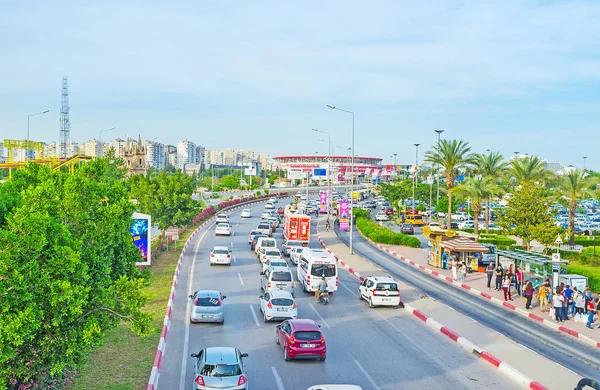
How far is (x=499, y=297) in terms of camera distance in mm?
33781

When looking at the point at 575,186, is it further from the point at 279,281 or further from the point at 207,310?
the point at 207,310

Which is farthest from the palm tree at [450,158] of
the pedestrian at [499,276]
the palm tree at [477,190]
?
the pedestrian at [499,276]

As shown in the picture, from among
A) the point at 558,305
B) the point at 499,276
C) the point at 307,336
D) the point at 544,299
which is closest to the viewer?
the point at 307,336

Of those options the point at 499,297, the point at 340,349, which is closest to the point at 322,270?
the point at 499,297

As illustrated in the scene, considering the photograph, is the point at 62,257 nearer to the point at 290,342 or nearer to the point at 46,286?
the point at 46,286

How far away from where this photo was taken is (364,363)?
20719 mm

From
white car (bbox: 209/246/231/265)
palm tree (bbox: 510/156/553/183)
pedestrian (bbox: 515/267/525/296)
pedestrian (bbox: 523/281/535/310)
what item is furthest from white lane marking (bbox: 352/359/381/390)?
palm tree (bbox: 510/156/553/183)

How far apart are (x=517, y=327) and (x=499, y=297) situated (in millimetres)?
6628

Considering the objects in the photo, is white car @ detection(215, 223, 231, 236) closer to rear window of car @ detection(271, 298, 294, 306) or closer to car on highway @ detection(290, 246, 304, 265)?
car on highway @ detection(290, 246, 304, 265)

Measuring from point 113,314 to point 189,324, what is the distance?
11311 millimetres

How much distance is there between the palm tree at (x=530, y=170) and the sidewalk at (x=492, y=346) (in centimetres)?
2899

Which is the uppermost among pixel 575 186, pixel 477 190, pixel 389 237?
pixel 575 186

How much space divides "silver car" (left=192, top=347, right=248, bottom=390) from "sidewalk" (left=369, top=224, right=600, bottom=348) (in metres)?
15.3

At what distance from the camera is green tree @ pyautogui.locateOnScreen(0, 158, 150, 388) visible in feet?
40.2
